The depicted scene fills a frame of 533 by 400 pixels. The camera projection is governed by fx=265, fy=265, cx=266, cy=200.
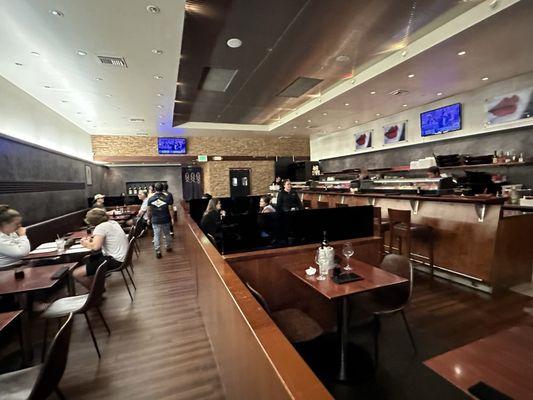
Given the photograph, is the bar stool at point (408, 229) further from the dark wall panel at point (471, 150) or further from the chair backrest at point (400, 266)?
the dark wall panel at point (471, 150)

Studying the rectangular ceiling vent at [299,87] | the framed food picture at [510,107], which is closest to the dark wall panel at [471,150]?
the framed food picture at [510,107]

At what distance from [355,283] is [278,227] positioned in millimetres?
1074

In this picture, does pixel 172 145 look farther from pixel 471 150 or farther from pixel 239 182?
pixel 471 150

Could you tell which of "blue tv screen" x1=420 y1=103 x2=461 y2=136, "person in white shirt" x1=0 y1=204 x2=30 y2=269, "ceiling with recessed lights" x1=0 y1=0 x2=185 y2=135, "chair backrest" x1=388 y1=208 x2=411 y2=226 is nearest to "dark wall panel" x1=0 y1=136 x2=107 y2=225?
"ceiling with recessed lights" x1=0 y1=0 x2=185 y2=135

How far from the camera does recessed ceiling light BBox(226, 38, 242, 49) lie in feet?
Result: 14.4

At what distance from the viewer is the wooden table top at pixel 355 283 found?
6.61ft

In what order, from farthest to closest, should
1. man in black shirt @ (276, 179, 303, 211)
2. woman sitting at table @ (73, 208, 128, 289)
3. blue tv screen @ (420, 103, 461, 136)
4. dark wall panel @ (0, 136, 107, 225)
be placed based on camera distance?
blue tv screen @ (420, 103, 461, 136) < man in black shirt @ (276, 179, 303, 211) < dark wall panel @ (0, 136, 107, 225) < woman sitting at table @ (73, 208, 128, 289)

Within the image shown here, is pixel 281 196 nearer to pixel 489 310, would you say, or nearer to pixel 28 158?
pixel 489 310

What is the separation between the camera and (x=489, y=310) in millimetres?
3205

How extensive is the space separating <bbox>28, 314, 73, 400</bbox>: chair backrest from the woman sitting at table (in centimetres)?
193

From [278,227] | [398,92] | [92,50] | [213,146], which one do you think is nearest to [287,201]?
[278,227]

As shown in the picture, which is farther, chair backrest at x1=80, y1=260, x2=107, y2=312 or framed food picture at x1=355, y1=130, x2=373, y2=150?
framed food picture at x1=355, y1=130, x2=373, y2=150

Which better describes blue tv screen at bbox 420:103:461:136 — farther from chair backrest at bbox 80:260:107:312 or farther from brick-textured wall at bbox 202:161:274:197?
chair backrest at bbox 80:260:107:312

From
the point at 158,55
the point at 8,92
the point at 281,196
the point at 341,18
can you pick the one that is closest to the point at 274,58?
the point at 341,18
